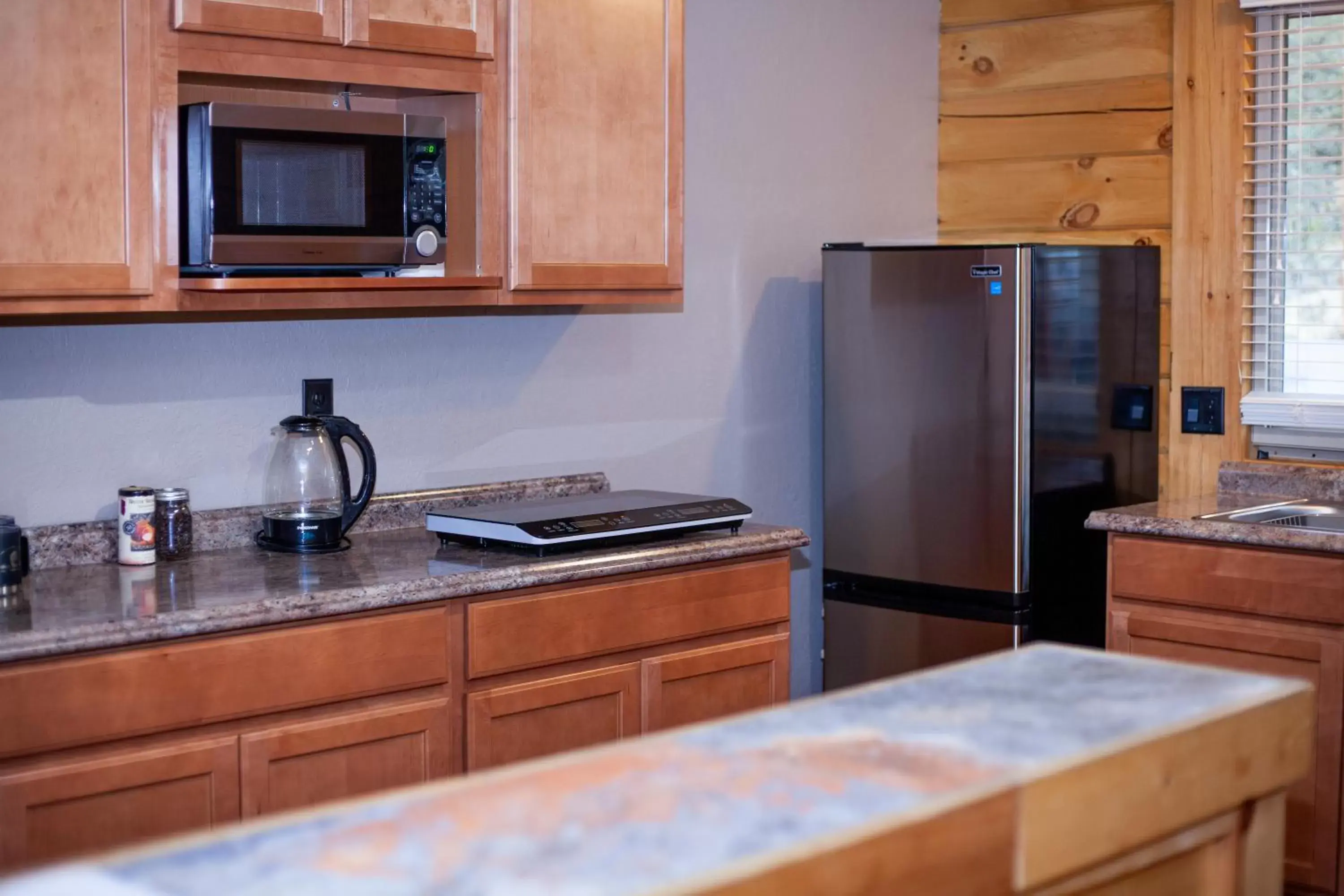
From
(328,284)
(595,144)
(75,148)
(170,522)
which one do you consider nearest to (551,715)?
(170,522)

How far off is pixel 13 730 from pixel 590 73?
1676 mm

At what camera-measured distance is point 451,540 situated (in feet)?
10.1

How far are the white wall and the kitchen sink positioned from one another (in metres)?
1.15

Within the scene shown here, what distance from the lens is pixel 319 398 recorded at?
312 centimetres

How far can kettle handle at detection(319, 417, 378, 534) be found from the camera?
2963 mm

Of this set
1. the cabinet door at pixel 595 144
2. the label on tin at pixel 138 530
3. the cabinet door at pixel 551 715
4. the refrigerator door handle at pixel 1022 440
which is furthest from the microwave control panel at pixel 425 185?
the refrigerator door handle at pixel 1022 440

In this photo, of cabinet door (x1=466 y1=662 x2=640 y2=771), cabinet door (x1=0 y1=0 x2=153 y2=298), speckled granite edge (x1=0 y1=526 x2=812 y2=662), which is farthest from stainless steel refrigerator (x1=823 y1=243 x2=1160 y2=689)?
cabinet door (x1=0 y1=0 x2=153 y2=298)

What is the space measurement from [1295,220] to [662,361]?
157 centimetres

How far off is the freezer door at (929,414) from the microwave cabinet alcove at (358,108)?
65cm

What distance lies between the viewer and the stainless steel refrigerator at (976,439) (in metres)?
3.55

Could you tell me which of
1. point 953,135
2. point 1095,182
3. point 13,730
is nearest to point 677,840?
point 13,730

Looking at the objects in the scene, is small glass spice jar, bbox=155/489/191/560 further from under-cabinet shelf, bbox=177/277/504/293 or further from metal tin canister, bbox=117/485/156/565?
under-cabinet shelf, bbox=177/277/504/293

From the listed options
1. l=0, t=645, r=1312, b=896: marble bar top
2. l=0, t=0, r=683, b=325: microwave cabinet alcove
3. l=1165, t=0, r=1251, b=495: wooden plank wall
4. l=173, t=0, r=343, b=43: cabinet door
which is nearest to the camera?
l=0, t=645, r=1312, b=896: marble bar top

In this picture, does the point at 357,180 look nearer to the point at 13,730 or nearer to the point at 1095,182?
the point at 13,730
